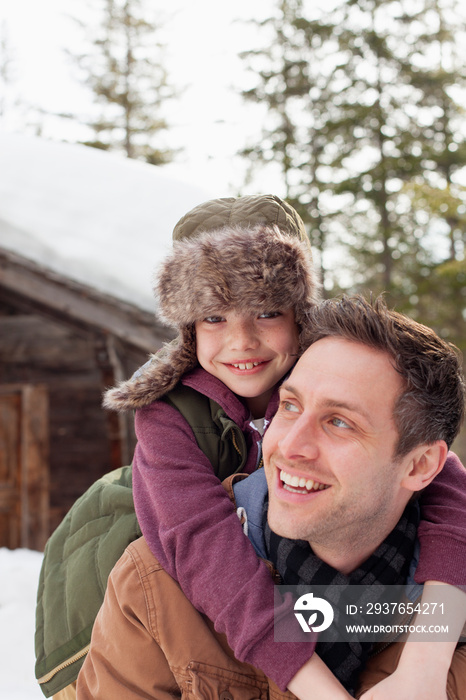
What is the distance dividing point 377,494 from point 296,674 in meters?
0.52

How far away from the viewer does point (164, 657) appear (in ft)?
6.10

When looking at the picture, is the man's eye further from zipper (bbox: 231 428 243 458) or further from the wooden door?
the wooden door

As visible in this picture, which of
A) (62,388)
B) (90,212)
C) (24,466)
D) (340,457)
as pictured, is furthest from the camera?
(62,388)

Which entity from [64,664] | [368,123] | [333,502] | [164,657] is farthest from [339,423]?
[368,123]

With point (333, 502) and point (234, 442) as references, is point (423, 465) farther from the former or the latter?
point (234, 442)

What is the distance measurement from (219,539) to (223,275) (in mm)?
930

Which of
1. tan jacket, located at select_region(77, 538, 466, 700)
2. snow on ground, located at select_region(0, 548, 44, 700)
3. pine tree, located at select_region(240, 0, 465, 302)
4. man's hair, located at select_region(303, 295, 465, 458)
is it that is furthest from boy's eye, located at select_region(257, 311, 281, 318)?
pine tree, located at select_region(240, 0, 465, 302)

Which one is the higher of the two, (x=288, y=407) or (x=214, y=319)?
(x=214, y=319)

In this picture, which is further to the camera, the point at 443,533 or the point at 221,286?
the point at 221,286

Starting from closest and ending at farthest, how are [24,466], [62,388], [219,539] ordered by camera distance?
[219,539], [24,466], [62,388]

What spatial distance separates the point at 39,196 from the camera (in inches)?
294

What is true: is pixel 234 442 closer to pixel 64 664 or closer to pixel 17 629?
pixel 64 664

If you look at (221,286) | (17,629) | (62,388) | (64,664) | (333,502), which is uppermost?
(221,286)

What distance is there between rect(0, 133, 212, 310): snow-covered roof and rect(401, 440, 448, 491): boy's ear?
13.3 ft
